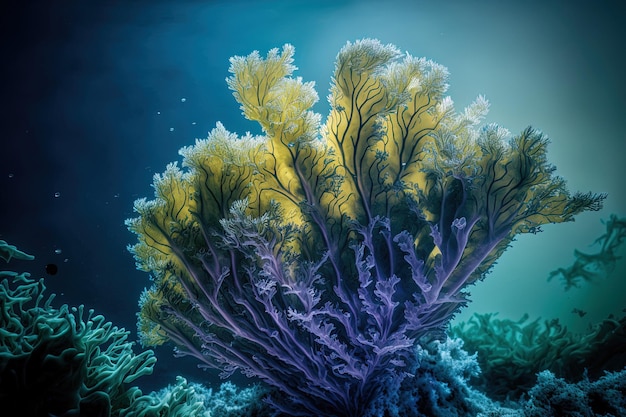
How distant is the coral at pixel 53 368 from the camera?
6.79 feet

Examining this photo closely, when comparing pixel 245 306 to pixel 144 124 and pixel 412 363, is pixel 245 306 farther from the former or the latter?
pixel 144 124

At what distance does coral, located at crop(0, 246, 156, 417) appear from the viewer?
2.07m

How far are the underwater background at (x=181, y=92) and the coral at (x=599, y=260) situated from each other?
69.0 inches

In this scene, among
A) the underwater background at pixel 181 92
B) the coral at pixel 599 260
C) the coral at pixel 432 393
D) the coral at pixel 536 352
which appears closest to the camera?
the coral at pixel 432 393

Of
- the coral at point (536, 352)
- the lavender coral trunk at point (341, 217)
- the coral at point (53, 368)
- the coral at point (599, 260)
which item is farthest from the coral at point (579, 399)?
the coral at point (599, 260)

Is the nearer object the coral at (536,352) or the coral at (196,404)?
the coral at (196,404)

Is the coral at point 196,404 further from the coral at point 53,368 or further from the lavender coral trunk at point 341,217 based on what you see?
the lavender coral trunk at point 341,217

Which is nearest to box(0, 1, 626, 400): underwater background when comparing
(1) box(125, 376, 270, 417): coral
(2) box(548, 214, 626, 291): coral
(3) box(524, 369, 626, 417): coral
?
(2) box(548, 214, 626, 291): coral

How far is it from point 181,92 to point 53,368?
14.5 metres

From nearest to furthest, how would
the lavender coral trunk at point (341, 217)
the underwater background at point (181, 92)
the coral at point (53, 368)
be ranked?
the coral at point (53, 368), the lavender coral trunk at point (341, 217), the underwater background at point (181, 92)

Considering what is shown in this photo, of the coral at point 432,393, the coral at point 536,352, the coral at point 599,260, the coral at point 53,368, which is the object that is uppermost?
the coral at point 599,260

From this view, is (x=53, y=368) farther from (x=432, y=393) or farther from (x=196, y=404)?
(x=432, y=393)

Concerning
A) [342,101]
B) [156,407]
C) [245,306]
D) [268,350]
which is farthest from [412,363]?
[342,101]

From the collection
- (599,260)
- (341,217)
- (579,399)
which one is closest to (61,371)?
(341,217)
